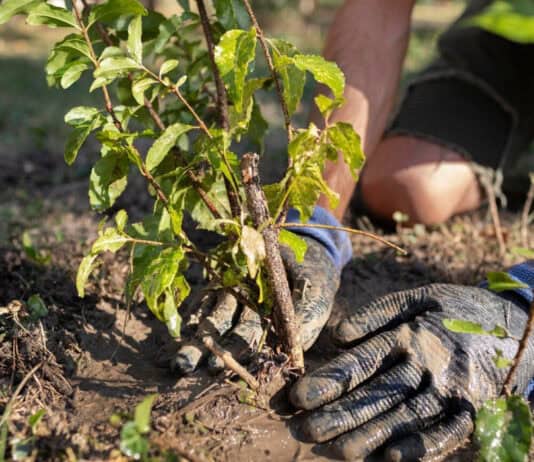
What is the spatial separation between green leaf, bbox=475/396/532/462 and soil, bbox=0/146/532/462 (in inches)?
8.2

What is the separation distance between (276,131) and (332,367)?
302 cm

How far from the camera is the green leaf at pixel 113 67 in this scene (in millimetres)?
1575

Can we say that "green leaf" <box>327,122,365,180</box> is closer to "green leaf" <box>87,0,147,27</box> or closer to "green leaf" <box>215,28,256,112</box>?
"green leaf" <box>215,28,256,112</box>

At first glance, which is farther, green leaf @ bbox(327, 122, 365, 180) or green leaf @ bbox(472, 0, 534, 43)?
green leaf @ bbox(327, 122, 365, 180)

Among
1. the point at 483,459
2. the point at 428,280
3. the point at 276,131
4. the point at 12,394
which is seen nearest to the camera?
the point at 483,459

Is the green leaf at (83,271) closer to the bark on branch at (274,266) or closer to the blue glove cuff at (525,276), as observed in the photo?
the bark on branch at (274,266)

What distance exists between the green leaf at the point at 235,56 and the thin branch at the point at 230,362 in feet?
2.02

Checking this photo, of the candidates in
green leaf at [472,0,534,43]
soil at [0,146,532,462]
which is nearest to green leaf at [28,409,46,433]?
soil at [0,146,532,462]

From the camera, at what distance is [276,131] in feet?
15.0

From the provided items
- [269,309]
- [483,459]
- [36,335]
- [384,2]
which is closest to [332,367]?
[269,309]

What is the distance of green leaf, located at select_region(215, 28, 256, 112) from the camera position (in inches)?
59.5

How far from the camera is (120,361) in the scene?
201 cm

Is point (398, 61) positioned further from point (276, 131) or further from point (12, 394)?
point (12, 394)

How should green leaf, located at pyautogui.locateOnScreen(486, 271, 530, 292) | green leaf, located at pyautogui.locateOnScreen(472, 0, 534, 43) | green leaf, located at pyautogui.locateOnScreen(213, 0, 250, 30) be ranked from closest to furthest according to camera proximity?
1. green leaf, located at pyautogui.locateOnScreen(472, 0, 534, 43)
2. green leaf, located at pyautogui.locateOnScreen(486, 271, 530, 292)
3. green leaf, located at pyautogui.locateOnScreen(213, 0, 250, 30)
